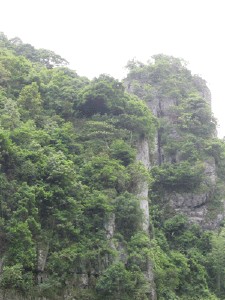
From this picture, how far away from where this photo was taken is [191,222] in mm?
22984

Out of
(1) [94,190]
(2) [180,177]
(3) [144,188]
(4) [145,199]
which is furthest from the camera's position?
(2) [180,177]

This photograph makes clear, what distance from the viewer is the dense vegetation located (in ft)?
45.1

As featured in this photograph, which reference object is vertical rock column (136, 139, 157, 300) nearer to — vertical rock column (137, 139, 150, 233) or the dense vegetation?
vertical rock column (137, 139, 150, 233)

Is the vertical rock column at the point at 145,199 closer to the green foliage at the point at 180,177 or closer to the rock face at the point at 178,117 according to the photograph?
the rock face at the point at 178,117

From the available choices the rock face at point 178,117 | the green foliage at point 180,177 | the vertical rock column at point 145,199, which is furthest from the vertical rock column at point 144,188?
the green foliage at point 180,177

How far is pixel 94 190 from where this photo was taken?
16766 millimetres

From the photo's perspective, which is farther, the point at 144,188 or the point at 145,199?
the point at 144,188

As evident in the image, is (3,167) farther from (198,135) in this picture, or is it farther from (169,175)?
(198,135)

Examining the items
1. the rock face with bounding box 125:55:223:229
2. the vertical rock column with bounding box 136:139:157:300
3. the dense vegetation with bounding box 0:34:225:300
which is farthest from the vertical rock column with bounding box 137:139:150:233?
the dense vegetation with bounding box 0:34:225:300

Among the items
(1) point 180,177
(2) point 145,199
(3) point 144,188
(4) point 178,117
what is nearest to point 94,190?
(2) point 145,199

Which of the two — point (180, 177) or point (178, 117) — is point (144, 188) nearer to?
point (180, 177)

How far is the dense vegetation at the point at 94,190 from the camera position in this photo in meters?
13.8

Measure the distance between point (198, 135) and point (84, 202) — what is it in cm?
1398

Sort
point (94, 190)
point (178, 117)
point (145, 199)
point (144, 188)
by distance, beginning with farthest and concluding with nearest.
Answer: point (178, 117) → point (144, 188) → point (145, 199) → point (94, 190)
